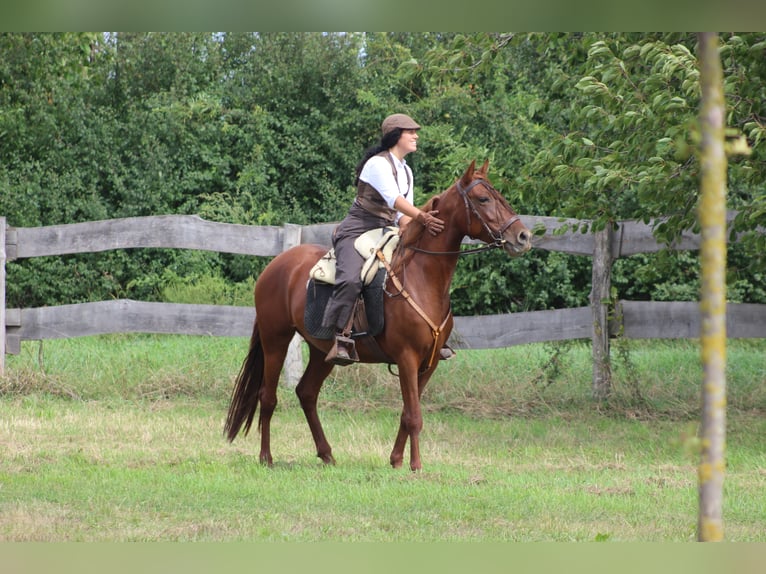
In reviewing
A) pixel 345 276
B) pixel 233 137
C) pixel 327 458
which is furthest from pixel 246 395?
pixel 233 137

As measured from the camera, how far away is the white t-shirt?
7.41 meters

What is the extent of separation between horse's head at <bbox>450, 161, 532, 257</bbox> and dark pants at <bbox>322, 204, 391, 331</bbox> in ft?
2.83

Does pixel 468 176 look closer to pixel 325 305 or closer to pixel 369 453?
pixel 325 305

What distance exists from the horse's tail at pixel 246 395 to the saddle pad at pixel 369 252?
103 centimetres

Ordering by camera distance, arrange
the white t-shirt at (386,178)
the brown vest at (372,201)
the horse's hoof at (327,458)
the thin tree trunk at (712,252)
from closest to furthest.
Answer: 1. the thin tree trunk at (712,252)
2. the white t-shirt at (386,178)
3. the brown vest at (372,201)
4. the horse's hoof at (327,458)

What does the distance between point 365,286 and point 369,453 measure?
4.95 feet

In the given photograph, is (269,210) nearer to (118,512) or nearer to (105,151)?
(105,151)

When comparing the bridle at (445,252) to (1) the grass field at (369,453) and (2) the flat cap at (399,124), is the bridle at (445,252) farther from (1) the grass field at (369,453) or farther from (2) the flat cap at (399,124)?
(1) the grass field at (369,453)

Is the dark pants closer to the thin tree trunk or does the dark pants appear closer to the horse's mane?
the horse's mane

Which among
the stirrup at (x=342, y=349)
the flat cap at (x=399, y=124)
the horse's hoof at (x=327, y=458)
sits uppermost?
the flat cap at (x=399, y=124)

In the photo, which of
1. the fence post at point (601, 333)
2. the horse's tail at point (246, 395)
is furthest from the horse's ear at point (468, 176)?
the fence post at point (601, 333)

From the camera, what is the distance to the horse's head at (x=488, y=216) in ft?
23.3

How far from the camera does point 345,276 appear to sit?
24.8ft

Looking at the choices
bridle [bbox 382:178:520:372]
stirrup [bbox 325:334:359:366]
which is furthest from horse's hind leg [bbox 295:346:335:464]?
bridle [bbox 382:178:520:372]
